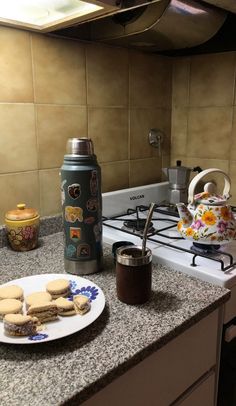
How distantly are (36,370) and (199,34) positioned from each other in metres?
1.12

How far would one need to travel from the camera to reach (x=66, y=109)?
115cm

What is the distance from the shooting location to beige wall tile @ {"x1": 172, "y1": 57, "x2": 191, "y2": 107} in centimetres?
146

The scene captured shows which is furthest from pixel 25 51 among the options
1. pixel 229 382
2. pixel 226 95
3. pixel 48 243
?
pixel 229 382

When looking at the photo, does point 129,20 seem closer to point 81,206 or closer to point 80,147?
point 80,147

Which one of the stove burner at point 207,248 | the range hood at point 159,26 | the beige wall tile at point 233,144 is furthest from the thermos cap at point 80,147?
the beige wall tile at point 233,144

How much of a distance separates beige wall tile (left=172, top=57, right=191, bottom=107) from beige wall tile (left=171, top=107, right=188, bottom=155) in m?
0.03

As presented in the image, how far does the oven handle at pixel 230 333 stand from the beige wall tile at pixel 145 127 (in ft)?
2.62

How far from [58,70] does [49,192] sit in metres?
0.40

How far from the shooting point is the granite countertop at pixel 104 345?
0.49 metres

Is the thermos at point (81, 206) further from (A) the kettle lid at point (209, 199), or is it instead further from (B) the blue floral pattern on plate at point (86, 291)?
(A) the kettle lid at point (209, 199)

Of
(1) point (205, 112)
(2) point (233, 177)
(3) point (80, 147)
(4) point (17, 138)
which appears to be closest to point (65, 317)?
(3) point (80, 147)

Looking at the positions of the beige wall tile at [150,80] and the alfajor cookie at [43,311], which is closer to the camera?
the alfajor cookie at [43,311]

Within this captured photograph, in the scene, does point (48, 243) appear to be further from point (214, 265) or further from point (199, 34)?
point (199, 34)

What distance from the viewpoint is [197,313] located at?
67 cm
